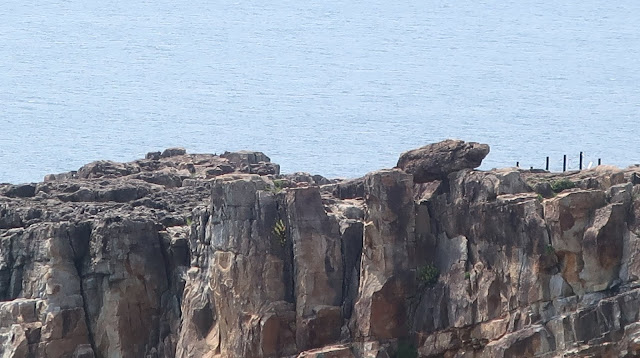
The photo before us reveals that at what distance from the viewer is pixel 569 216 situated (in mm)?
129125

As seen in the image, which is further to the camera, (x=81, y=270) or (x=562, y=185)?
(x=81, y=270)

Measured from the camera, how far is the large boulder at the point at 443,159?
135m

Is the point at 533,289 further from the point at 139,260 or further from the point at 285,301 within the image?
the point at 139,260

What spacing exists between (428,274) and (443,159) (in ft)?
17.7

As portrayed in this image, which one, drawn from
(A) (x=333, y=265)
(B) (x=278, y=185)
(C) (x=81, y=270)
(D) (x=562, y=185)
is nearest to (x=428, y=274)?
(A) (x=333, y=265)

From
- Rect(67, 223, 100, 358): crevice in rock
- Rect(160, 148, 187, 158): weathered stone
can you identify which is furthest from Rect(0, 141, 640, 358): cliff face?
Rect(160, 148, 187, 158): weathered stone

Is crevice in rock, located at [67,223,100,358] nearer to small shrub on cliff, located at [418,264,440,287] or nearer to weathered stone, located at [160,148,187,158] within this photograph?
small shrub on cliff, located at [418,264,440,287]

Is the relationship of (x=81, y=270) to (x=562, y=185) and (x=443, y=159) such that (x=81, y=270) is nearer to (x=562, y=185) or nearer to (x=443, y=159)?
(x=443, y=159)

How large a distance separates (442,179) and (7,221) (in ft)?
88.4

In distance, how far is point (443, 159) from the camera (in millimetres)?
135500

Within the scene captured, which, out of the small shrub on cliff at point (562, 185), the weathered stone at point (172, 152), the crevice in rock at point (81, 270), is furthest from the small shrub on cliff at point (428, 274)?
the weathered stone at point (172, 152)

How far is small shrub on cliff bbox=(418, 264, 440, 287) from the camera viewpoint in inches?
5310

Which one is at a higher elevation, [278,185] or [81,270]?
[278,185]

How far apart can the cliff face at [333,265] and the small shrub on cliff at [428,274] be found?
0.30 ft
